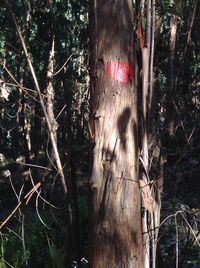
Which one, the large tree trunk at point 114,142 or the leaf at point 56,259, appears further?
the leaf at point 56,259

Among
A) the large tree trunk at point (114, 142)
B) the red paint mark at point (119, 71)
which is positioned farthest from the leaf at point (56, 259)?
the red paint mark at point (119, 71)

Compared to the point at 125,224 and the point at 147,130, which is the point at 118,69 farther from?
the point at 125,224

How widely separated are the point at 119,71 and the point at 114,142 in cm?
45

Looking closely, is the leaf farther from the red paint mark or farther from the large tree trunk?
the red paint mark

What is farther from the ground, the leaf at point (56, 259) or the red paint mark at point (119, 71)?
the red paint mark at point (119, 71)

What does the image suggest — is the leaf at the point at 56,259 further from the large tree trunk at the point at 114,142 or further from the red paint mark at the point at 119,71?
the red paint mark at the point at 119,71

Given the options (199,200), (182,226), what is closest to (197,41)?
(199,200)

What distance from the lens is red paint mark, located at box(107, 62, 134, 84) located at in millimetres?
3191

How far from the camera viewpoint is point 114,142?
317cm

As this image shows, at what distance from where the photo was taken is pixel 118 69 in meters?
3.20

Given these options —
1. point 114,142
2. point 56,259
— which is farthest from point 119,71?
point 56,259

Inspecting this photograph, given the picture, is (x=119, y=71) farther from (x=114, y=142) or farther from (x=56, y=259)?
(x=56, y=259)

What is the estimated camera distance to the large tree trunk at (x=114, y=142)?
3084mm

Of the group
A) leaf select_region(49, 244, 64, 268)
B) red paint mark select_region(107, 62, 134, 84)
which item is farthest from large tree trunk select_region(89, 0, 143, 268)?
leaf select_region(49, 244, 64, 268)
